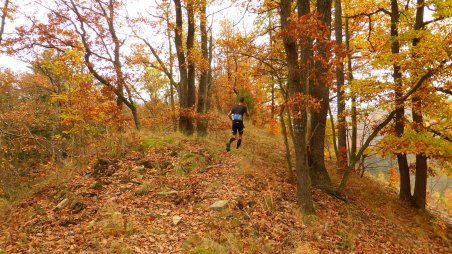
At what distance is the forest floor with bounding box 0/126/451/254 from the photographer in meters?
6.09

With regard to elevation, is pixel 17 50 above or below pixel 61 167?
above

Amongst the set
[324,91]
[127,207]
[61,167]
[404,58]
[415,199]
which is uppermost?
[404,58]

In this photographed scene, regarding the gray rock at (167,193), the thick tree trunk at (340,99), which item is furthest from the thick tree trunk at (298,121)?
the thick tree trunk at (340,99)

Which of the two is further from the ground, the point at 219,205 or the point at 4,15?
the point at 4,15

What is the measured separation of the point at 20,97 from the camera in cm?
2100

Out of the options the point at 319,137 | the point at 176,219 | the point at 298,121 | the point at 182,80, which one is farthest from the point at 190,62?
the point at 176,219

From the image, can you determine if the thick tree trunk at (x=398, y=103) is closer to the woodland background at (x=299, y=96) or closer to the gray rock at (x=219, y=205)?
the woodland background at (x=299, y=96)

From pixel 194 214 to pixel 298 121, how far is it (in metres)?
3.35

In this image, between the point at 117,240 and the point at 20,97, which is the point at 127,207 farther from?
the point at 20,97

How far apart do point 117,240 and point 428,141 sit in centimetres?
894

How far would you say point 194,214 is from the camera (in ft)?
23.2

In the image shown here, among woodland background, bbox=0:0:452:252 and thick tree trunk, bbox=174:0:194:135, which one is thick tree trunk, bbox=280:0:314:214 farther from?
thick tree trunk, bbox=174:0:194:135

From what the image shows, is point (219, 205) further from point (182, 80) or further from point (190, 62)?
point (190, 62)

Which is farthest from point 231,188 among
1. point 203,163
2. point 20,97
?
point 20,97
